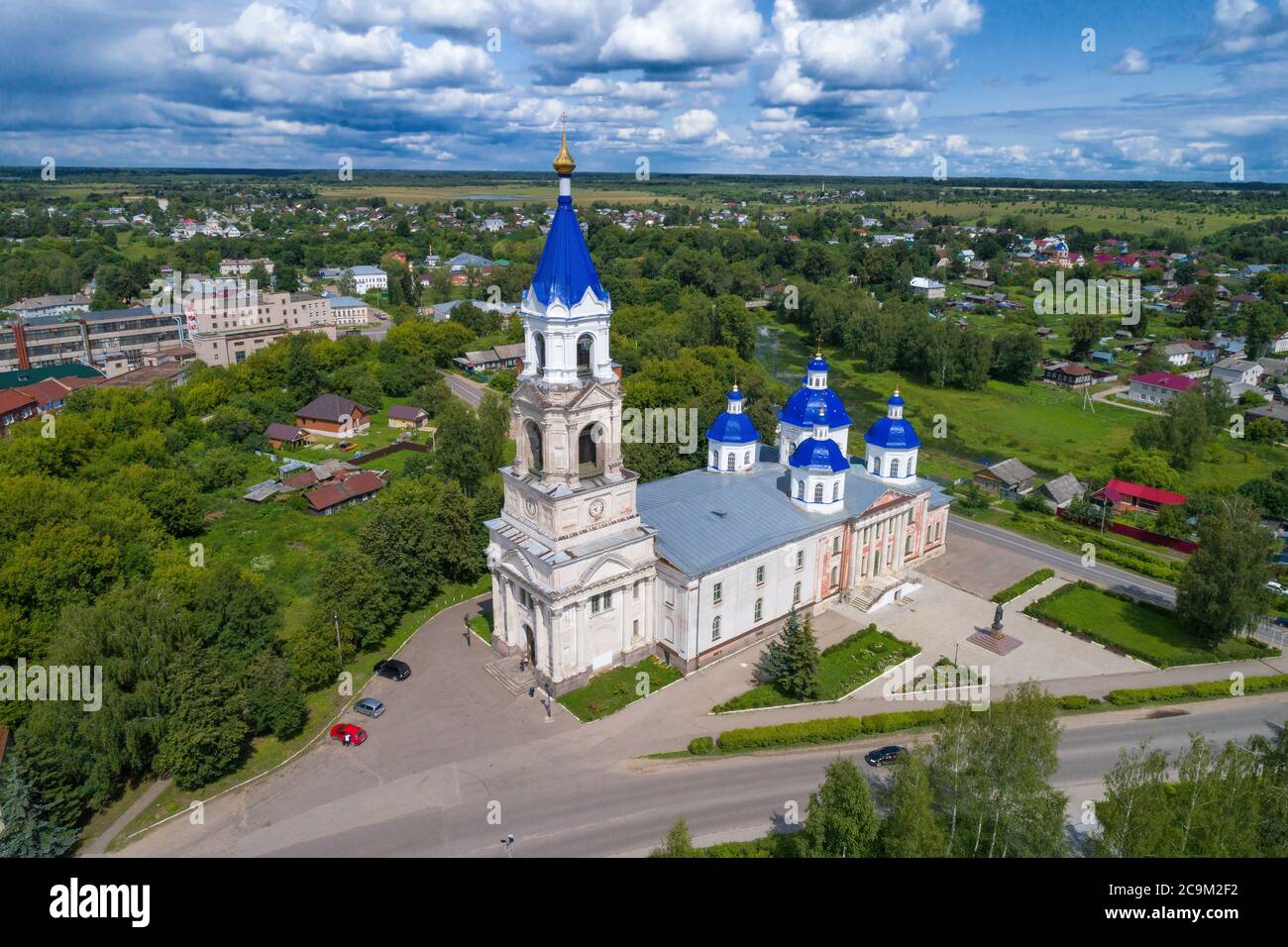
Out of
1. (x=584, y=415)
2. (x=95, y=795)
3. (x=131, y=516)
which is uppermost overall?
(x=584, y=415)

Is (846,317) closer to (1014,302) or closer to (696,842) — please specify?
(1014,302)

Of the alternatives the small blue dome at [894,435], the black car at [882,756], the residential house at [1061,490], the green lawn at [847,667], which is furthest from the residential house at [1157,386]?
the black car at [882,756]

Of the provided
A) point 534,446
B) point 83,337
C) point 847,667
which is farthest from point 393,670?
point 83,337

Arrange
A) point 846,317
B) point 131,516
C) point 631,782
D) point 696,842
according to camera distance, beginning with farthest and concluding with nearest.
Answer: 1. point 846,317
2. point 131,516
3. point 631,782
4. point 696,842

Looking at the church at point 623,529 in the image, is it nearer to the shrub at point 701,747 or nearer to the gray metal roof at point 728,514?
the gray metal roof at point 728,514

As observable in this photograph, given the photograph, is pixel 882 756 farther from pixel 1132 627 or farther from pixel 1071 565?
pixel 1071 565
